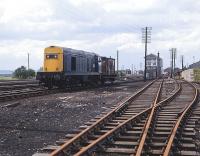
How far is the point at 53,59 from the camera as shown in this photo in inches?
1232

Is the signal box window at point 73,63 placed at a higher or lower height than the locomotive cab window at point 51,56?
lower

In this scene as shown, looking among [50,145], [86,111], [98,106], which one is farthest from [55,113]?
[50,145]

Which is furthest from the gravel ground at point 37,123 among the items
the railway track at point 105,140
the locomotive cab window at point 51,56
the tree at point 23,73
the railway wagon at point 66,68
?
the tree at point 23,73

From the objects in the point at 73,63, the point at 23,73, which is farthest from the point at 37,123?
the point at 23,73

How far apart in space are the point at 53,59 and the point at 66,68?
3.79 feet

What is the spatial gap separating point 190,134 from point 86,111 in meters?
6.61

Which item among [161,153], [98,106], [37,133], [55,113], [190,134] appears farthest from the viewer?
[98,106]

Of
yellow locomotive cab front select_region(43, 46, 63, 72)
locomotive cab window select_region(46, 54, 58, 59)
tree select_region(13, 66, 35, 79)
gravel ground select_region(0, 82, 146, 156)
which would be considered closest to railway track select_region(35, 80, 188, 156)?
gravel ground select_region(0, 82, 146, 156)

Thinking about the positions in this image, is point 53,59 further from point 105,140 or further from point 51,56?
point 105,140

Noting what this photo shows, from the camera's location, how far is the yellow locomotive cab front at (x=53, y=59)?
101 feet

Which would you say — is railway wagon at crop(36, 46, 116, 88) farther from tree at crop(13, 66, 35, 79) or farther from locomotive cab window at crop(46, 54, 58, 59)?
tree at crop(13, 66, 35, 79)

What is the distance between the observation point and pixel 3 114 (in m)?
15.1

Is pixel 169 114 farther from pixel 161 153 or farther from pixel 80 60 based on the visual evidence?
→ pixel 80 60

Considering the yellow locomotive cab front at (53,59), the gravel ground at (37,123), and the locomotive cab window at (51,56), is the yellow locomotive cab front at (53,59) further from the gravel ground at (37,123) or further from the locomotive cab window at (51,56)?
the gravel ground at (37,123)
